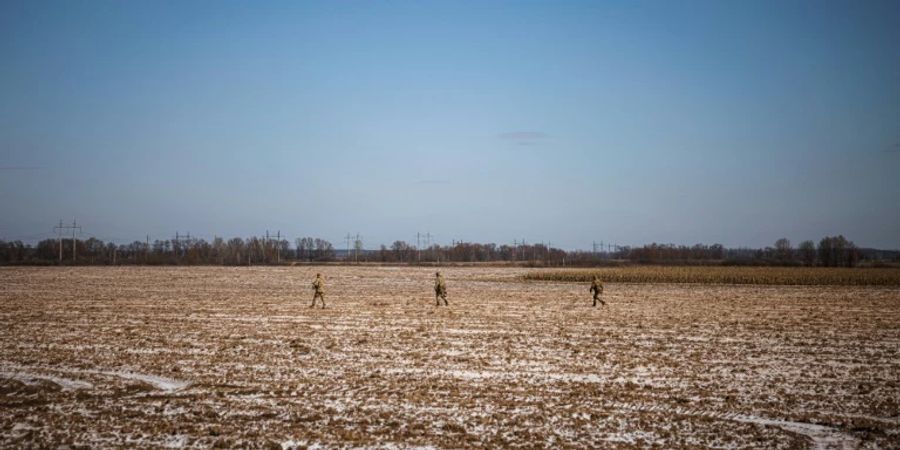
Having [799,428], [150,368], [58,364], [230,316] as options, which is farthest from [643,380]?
[230,316]

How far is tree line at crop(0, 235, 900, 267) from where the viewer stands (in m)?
108

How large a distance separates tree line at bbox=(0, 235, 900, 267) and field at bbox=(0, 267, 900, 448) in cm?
8320

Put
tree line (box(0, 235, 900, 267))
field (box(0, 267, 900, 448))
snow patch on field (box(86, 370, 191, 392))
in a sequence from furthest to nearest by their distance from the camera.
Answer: tree line (box(0, 235, 900, 267)) → snow patch on field (box(86, 370, 191, 392)) → field (box(0, 267, 900, 448))

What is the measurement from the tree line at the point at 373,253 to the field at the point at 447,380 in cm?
8320

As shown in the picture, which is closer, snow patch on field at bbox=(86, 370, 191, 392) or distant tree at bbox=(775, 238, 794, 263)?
snow patch on field at bbox=(86, 370, 191, 392)

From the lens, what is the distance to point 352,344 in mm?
→ 15969

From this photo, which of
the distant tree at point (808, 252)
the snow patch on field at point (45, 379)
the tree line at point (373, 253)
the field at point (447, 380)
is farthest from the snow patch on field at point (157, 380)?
the distant tree at point (808, 252)

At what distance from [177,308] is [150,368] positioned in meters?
13.3

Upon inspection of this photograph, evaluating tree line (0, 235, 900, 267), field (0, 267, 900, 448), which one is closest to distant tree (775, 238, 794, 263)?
tree line (0, 235, 900, 267)

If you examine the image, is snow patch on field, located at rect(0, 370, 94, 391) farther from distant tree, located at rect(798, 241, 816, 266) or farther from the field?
distant tree, located at rect(798, 241, 816, 266)

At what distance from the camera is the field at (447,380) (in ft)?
28.0

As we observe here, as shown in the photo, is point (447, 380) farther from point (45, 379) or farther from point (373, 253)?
point (373, 253)

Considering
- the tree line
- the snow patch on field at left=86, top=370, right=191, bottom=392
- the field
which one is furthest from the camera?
the tree line

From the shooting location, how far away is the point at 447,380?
1176 cm
